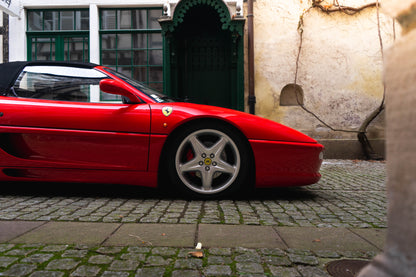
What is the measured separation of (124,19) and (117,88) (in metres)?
5.45

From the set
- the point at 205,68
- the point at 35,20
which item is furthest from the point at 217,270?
the point at 35,20

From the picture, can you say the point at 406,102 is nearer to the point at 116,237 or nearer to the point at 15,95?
the point at 116,237

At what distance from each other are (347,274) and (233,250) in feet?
1.86

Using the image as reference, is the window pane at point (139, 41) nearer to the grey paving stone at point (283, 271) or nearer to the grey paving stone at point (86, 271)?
the grey paving stone at point (86, 271)

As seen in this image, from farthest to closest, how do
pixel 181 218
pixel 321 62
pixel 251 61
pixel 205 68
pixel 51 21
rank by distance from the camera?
pixel 51 21, pixel 205 68, pixel 321 62, pixel 251 61, pixel 181 218

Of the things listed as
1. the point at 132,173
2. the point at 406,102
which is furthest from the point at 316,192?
the point at 406,102

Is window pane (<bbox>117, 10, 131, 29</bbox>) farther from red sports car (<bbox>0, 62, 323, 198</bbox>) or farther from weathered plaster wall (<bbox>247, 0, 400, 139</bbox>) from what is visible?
red sports car (<bbox>0, 62, 323, 198</bbox>)

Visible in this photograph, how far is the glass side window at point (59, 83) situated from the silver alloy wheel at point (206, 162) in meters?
0.89

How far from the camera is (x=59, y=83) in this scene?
3240 mm

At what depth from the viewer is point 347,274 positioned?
4.74 ft

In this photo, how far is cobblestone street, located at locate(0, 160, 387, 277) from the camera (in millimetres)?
1483

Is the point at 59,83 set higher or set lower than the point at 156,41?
lower

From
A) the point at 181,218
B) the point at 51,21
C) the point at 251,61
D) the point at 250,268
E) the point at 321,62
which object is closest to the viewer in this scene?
the point at 250,268

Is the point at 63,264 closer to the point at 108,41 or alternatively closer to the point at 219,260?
the point at 219,260
